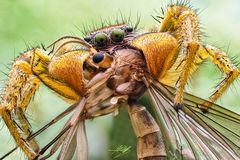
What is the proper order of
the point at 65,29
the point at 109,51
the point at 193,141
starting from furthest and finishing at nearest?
the point at 65,29 < the point at 109,51 < the point at 193,141

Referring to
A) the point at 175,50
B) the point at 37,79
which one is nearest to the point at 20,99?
the point at 37,79

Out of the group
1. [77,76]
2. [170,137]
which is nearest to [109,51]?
[77,76]

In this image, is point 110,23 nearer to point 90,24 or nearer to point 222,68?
point 90,24

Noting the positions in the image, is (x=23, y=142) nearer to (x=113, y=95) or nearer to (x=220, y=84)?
(x=113, y=95)

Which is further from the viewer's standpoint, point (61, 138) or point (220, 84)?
point (220, 84)

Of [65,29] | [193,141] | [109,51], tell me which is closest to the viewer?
[193,141]

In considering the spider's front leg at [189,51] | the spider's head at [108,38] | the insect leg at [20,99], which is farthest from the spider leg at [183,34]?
the insect leg at [20,99]

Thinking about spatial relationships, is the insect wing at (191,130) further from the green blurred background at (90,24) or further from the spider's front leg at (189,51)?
the green blurred background at (90,24)
